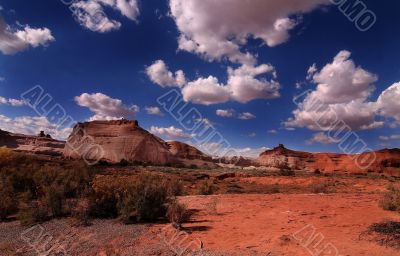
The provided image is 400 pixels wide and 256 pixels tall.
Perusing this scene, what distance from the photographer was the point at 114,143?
8412 centimetres

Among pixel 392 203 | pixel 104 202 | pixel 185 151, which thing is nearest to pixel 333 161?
pixel 185 151

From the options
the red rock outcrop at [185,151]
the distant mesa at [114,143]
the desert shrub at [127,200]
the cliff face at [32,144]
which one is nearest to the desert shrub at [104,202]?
the desert shrub at [127,200]

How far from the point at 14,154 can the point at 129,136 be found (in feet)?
209

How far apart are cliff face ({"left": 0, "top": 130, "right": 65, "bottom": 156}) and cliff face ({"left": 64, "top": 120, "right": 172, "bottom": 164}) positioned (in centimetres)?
1301

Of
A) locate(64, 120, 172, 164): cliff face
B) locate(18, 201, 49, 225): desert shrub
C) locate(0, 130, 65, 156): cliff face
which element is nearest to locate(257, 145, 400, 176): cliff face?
locate(64, 120, 172, 164): cliff face

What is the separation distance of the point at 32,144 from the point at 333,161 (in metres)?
88.6

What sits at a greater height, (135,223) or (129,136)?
(129,136)

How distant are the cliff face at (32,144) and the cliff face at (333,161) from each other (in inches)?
2399

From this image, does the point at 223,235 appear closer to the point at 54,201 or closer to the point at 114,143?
the point at 54,201

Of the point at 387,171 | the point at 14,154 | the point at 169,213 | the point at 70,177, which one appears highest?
the point at 387,171

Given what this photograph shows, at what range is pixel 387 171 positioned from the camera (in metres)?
84.6

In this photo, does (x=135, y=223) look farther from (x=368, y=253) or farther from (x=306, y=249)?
(x=368, y=253)

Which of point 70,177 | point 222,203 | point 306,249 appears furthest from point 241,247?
point 70,177

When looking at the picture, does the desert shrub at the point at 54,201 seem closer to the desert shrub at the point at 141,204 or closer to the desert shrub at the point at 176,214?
the desert shrub at the point at 141,204
